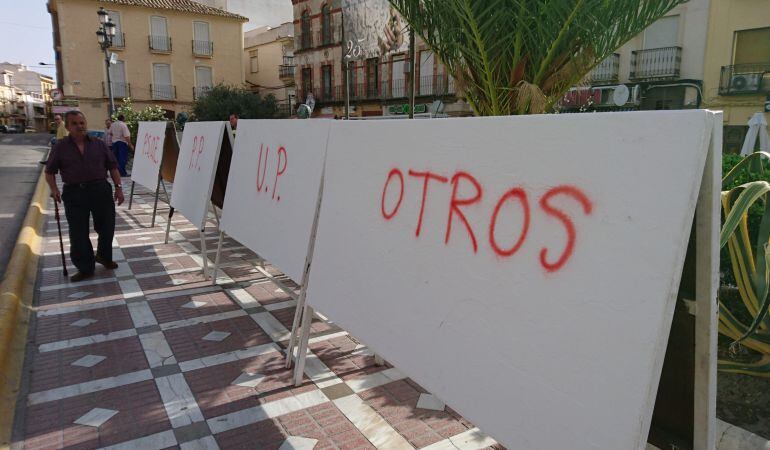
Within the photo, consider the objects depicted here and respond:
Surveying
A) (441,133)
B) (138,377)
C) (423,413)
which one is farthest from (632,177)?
(138,377)

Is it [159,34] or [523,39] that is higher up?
[159,34]

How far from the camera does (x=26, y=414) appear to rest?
279 centimetres

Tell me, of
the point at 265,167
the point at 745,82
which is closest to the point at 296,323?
the point at 265,167

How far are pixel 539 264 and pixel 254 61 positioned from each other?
40.9 metres

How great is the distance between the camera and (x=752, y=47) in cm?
1709

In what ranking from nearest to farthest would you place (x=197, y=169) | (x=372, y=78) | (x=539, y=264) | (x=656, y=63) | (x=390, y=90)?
(x=539, y=264)
(x=197, y=169)
(x=656, y=63)
(x=390, y=90)
(x=372, y=78)

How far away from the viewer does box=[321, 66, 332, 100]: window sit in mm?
30047

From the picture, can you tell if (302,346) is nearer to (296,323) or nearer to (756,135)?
(296,323)

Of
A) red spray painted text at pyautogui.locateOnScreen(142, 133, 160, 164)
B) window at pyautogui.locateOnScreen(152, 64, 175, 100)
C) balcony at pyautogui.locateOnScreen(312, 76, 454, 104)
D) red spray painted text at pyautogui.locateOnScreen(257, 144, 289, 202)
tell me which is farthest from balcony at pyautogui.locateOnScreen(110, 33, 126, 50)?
red spray painted text at pyautogui.locateOnScreen(257, 144, 289, 202)

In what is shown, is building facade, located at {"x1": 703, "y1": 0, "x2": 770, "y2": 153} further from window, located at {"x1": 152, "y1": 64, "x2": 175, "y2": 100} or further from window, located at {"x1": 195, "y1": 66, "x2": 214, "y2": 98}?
window, located at {"x1": 152, "y1": 64, "x2": 175, "y2": 100}

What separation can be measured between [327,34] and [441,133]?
29.7 metres

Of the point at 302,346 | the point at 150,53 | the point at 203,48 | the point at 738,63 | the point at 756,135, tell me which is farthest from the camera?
the point at 203,48

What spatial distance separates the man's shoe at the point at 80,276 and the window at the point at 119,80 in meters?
32.9

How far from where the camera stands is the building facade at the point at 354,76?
23.8 metres
